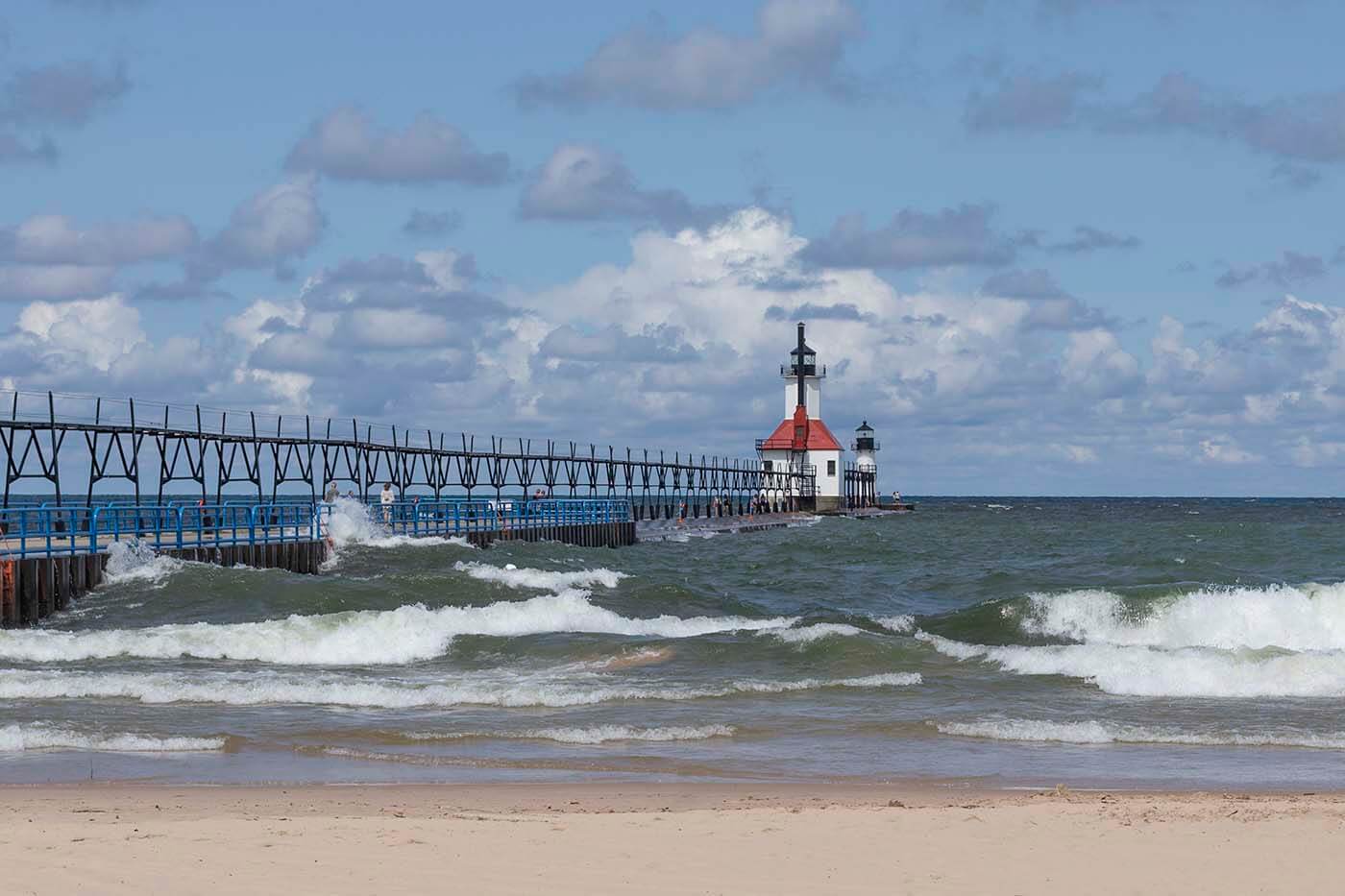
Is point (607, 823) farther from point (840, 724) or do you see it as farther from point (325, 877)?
point (840, 724)

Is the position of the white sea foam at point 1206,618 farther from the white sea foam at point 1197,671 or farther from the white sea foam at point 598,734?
the white sea foam at point 598,734

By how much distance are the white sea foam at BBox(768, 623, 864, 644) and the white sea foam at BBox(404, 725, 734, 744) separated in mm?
6200

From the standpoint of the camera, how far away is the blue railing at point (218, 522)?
25139 millimetres

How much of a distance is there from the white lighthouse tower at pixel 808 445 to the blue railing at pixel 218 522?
4633 centimetres

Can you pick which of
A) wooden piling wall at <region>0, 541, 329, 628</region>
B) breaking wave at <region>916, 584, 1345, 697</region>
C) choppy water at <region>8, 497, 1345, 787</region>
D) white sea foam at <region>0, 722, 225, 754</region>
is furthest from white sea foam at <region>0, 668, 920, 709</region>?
wooden piling wall at <region>0, 541, 329, 628</region>

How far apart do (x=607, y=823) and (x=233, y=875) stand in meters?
2.36

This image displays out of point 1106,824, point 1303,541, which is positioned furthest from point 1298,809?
point 1303,541

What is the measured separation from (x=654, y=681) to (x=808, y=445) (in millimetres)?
77195

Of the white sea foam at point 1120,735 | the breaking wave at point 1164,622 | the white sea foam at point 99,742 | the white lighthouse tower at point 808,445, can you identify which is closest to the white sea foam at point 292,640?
the breaking wave at point 1164,622

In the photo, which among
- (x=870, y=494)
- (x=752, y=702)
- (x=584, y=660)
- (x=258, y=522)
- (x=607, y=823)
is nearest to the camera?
(x=607, y=823)

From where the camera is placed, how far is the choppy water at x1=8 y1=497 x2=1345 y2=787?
489 inches

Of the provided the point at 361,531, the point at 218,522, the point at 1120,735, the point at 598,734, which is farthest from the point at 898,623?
the point at 361,531

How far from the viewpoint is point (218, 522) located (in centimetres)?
2964

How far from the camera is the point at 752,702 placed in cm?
1608
